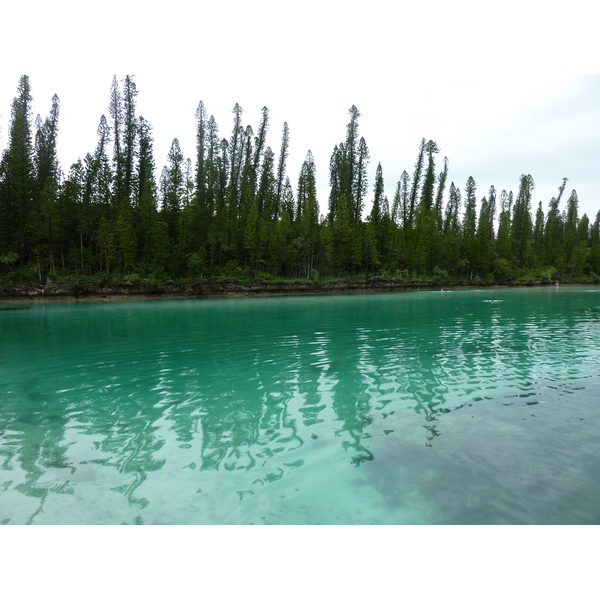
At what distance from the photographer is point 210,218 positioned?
168 feet

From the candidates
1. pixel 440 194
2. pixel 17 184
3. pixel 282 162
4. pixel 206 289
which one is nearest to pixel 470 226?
pixel 440 194

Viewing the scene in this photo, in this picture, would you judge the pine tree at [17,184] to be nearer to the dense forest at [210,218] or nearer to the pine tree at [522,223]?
the dense forest at [210,218]

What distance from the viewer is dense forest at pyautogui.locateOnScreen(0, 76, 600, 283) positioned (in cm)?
4400

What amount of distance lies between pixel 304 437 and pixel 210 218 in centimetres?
4924

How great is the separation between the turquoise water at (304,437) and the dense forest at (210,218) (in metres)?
36.5

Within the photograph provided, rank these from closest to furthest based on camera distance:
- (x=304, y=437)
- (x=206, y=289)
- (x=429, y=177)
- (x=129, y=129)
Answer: (x=304, y=437) < (x=206, y=289) < (x=129, y=129) < (x=429, y=177)

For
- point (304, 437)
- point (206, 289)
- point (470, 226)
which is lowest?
point (304, 437)

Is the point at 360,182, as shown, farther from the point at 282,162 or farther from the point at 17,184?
the point at 17,184

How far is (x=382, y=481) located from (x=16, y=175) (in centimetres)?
5582

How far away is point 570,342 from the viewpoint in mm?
11289

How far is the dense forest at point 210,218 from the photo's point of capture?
144 feet

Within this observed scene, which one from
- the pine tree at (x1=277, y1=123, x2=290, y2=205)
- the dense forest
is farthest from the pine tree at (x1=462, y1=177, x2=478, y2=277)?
the pine tree at (x1=277, y1=123, x2=290, y2=205)
